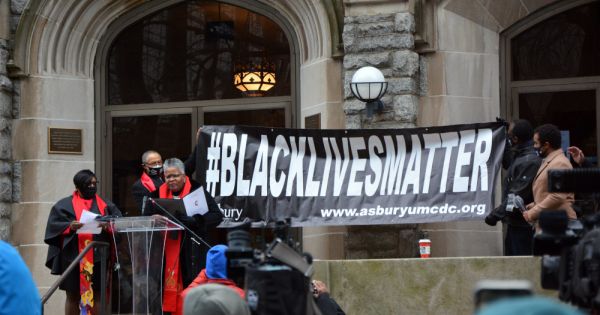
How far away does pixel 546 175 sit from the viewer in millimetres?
10672

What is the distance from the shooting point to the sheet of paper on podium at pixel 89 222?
38.2ft

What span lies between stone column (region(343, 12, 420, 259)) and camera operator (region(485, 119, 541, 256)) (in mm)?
1807

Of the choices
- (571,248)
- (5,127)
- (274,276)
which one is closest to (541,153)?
(571,248)

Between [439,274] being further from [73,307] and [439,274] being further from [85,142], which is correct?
[85,142]

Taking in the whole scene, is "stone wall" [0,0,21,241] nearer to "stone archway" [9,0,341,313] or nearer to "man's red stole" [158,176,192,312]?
"stone archway" [9,0,341,313]

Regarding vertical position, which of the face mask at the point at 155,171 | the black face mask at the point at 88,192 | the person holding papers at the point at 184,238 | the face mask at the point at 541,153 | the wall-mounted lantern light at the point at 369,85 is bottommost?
the person holding papers at the point at 184,238

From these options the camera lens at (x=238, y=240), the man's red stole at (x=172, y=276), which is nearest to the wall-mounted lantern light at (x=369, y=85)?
the man's red stole at (x=172, y=276)

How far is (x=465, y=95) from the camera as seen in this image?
1410 centimetres

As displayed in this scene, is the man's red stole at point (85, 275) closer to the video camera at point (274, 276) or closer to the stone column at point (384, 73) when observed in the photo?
the stone column at point (384, 73)

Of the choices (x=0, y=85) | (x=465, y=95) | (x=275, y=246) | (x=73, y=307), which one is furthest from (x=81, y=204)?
(x=275, y=246)

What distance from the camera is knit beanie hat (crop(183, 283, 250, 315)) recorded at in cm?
617

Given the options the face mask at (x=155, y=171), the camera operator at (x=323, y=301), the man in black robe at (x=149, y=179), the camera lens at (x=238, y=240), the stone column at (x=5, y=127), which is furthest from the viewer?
the stone column at (x=5, y=127)

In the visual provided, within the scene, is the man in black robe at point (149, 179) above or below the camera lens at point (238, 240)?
above

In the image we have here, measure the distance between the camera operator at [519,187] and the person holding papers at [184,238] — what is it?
2.52 meters
